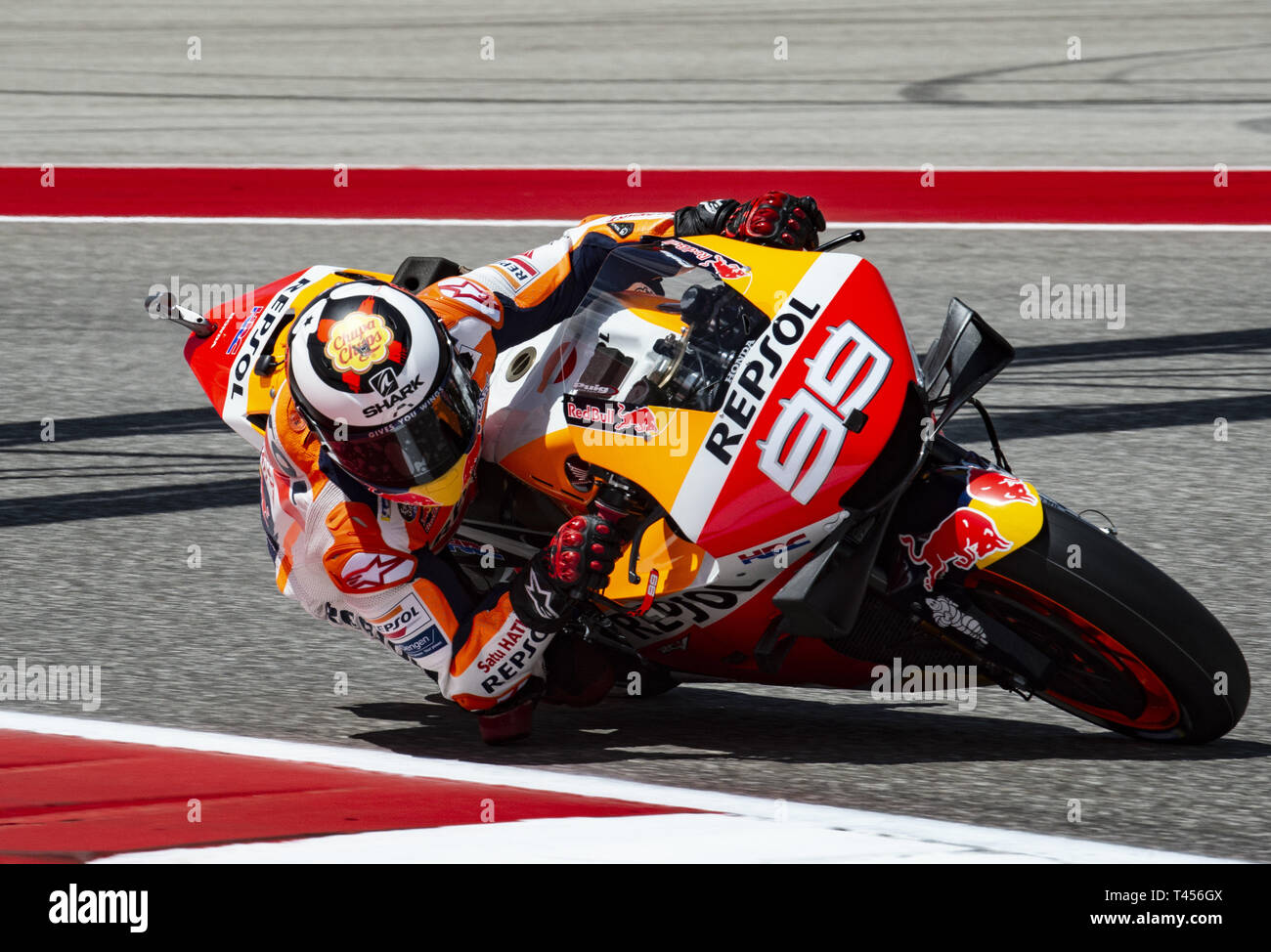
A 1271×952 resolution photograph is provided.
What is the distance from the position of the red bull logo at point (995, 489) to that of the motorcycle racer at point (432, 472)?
756mm

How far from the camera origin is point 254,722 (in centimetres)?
479

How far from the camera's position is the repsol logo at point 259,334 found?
4696mm

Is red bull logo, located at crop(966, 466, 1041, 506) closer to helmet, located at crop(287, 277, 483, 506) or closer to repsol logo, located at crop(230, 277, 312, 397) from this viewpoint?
helmet, located at crop(287, 277, 483, 506)

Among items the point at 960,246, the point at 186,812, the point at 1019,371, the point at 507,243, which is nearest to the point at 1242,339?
the point at 1019,371

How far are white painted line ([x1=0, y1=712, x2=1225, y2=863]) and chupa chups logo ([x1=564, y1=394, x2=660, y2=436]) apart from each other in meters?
0.78

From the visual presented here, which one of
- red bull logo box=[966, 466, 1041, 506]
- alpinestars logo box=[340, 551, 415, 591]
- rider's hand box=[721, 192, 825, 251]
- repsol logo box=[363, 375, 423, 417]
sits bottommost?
alpinestars logo box=[340, 551, 415, 591]

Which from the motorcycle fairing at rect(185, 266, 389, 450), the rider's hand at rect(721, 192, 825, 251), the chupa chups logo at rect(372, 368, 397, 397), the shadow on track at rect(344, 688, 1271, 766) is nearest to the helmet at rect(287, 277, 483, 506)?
the chupa chups logo at rect(372, 368, 397, 397)

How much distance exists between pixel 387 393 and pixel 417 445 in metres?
0.14

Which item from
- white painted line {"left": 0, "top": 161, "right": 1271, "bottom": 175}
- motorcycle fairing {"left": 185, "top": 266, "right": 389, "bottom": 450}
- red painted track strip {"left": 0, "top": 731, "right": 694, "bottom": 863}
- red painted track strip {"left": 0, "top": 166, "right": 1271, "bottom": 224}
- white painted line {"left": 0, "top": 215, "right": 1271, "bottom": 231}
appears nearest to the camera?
red painted track strip {"left": 0, "top": 731, "right": 694, "bottom": 863}

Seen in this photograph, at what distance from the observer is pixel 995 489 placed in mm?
4293

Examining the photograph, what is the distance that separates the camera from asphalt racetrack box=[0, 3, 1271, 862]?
4.60 meters

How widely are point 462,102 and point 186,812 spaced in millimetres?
12317

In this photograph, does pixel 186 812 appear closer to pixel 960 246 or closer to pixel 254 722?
pixel 254 722

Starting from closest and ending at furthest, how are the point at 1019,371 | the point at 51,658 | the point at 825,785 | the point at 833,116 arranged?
1. the point at 825,785
2. the point at 51,658
3. the point at 1019,371
4. the point at 833,116
